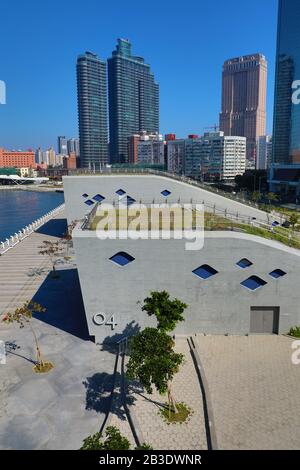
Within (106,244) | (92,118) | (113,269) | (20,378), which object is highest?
(92,118)

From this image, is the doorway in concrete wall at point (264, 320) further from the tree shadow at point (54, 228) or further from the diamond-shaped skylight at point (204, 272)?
the tree shadow at point (54, 228)

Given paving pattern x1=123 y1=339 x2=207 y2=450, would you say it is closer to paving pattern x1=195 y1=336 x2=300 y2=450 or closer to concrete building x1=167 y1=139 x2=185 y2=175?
paving pattern x1=195 y1=336 x2=300 y2=450

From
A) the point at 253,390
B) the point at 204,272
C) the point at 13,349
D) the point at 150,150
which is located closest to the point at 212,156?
the point at 150,150

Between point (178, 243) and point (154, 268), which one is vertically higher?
point (178, 243)
